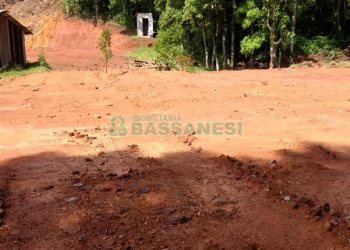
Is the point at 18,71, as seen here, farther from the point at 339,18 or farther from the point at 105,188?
the point at 339,18

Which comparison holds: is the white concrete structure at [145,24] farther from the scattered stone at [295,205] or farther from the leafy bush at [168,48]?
the scattered stone at [295,205]

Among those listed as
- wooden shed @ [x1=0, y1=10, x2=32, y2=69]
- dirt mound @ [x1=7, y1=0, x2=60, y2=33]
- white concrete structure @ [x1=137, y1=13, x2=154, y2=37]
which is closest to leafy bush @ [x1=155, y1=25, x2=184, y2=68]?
wooden shed @ [x1=0, y1=10, x2=32, y2=69]

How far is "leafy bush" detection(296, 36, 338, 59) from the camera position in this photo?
1001 inches

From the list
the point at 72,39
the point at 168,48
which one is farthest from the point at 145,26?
the point at 168,48

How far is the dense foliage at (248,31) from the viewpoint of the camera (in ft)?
70.9

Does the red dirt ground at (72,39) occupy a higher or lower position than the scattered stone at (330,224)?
higher

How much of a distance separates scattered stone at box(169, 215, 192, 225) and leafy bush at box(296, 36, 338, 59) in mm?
22998

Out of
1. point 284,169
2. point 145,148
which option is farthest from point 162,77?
point 284,169

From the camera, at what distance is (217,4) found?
23.0 m

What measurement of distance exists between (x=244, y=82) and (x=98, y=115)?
211 inches

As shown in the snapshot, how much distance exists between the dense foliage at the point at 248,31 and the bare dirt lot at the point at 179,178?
10.8 meters

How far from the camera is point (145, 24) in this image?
39625mm


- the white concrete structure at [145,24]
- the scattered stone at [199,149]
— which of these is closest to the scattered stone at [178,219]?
the scattered stone at [199,149]

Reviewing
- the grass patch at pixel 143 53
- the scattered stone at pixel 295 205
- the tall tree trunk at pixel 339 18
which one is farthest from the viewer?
the grass patch at pixel 143 53
